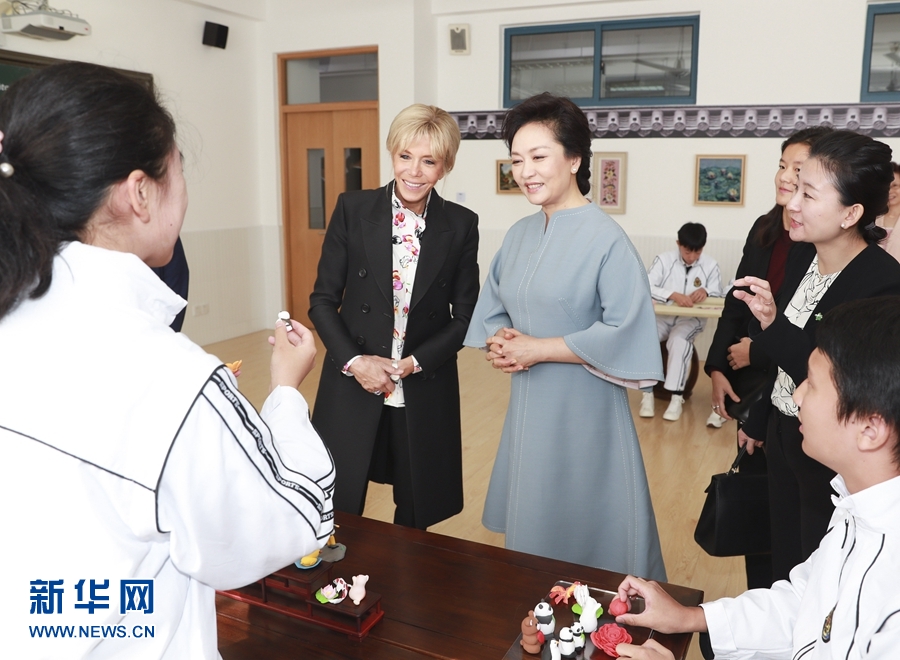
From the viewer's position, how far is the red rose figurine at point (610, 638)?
121cm

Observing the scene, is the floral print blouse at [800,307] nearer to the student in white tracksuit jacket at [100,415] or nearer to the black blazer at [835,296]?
the black blazer at [835,296]

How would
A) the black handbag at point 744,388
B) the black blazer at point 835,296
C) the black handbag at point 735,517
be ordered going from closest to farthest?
the black blazer at point 835,296 < the black handbag at point 735,517 < the black handbag at point 744,388

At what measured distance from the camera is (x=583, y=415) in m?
2.00

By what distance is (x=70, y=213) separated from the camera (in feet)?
2.91

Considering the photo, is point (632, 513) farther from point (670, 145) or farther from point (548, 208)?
point (670, 145)

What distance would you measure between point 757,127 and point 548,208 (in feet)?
16.1

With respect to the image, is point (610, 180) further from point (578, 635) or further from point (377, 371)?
point (578, 635)

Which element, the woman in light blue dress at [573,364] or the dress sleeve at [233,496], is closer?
the dress sleeve at [233,496]

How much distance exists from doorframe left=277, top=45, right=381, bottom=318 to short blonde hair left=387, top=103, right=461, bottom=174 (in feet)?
16.9

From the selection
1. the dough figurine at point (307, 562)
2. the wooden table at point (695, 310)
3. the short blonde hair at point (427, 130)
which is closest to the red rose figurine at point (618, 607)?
the dough figurine at point (307, 562)

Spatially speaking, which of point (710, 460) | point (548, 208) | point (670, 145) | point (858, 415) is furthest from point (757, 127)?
point (858, 415)

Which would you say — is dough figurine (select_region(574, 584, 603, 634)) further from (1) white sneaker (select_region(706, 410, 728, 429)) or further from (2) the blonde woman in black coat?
(1) white sneaker (select_region(706, 410, 728, 429))

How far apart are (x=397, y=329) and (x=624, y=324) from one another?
0.78 metres

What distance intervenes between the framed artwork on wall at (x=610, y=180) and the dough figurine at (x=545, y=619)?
5.76 meters
